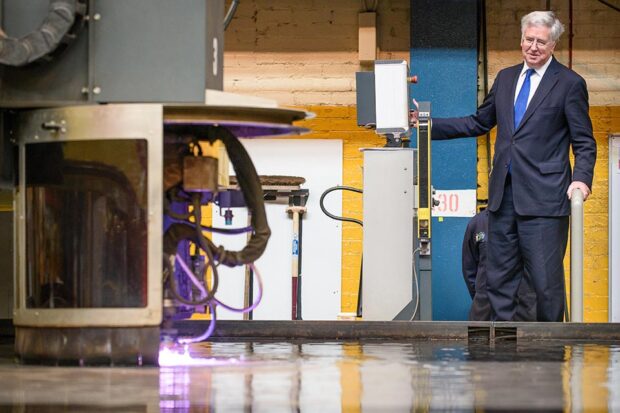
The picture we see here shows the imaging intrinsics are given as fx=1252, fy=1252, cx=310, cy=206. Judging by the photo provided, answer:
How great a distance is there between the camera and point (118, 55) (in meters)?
4.10

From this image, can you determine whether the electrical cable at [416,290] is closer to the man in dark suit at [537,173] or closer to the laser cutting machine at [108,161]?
the man in dark suit at [537,173]

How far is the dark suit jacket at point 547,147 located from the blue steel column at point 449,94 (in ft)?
12.8

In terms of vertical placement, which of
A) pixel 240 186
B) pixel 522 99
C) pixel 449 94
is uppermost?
pixel 449 94

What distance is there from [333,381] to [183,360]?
2.82 feet

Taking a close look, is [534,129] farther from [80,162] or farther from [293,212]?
[293,212]

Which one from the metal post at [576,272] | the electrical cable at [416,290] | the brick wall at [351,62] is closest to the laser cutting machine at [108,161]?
the metal post at [576,272]

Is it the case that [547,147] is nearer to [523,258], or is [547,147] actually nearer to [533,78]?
[533,78]

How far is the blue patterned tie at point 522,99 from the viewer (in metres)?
6.50

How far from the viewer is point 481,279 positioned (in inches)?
309

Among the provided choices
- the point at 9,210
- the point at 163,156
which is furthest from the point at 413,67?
the point at 163,156

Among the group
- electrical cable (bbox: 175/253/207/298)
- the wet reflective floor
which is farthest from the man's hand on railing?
electrical cable (bbox: 175/253/207/298)

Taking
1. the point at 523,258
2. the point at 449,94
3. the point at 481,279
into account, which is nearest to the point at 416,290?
the point at 481,279

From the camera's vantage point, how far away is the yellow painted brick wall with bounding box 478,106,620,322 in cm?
1049

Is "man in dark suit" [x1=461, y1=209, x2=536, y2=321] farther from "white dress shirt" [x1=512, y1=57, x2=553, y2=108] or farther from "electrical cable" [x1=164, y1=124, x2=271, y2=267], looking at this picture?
"electrical cable" [x1=164, y1=124, x2=271, y2=267]
